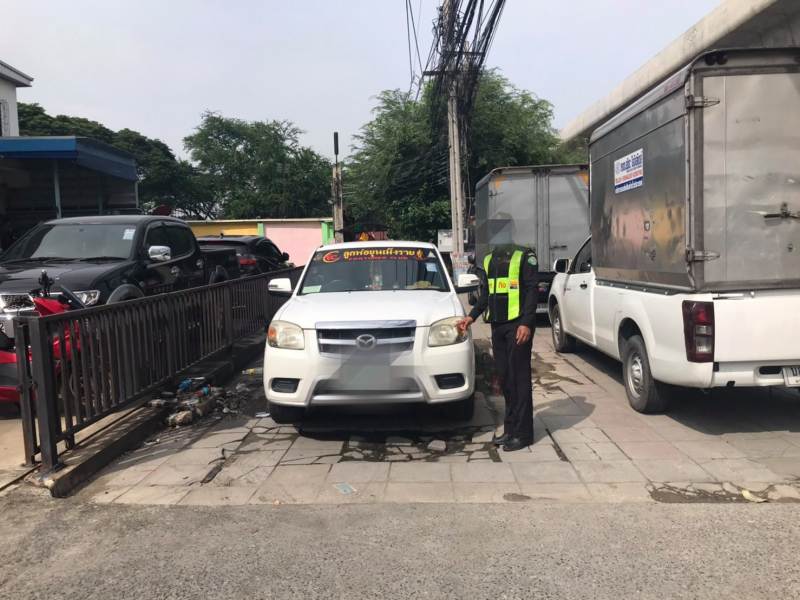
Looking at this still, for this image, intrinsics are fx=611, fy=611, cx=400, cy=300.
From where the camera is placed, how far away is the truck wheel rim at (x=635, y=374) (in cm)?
591

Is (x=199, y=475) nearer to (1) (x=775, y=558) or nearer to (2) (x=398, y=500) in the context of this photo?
(2) (x=398, y=500)

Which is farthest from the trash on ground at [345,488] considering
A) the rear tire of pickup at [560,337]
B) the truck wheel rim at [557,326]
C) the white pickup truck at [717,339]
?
the truck wheel rim at [557,326]

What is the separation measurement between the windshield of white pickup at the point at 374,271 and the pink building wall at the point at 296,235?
77.0 feet

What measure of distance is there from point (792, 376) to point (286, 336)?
13.6 feet

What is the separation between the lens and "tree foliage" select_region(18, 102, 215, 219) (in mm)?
39812

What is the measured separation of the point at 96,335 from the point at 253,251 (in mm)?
8876

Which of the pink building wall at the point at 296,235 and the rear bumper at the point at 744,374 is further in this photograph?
the pink building wall at the point at 296,235

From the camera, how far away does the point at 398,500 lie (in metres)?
4.14

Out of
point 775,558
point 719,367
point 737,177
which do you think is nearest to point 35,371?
point 775,558

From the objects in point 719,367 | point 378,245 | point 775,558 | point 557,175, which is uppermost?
point 557,175

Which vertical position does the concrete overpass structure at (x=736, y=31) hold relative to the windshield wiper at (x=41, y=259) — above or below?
above

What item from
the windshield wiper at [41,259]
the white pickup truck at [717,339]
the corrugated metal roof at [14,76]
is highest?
the corrugated metal roof at [14,76]

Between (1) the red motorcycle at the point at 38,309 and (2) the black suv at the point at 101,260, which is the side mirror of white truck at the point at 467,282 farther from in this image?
(1) the red motorcycle at the point at 38,309

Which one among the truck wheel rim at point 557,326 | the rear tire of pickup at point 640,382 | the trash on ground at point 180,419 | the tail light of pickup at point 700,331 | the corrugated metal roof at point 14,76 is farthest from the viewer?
the corrugated metal roof at point 14,76
